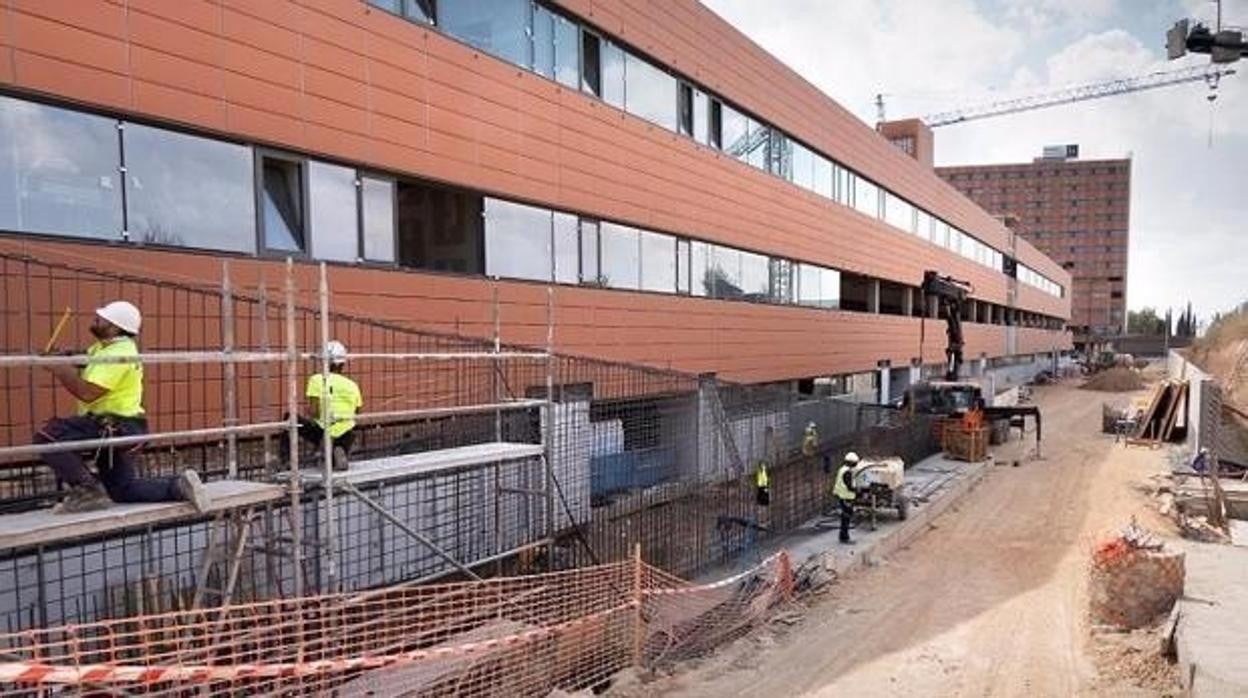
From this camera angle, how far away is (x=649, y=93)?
17031mm

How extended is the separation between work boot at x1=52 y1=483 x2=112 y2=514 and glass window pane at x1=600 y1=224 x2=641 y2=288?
1070 centimetres

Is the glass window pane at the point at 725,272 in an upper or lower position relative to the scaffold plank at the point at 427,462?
upper

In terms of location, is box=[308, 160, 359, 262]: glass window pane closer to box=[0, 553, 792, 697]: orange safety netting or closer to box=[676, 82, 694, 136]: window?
box=[0, 553, 792, 697]: orange safety netting

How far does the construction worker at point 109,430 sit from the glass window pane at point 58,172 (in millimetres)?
2807

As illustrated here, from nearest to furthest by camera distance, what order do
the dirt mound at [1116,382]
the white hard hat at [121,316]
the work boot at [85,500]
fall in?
the work boot at [85,500] < the white hard hat at [121,316] < the dirt mound at [1116,382]

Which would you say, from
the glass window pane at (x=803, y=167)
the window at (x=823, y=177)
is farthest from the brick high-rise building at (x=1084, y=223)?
the glass window pane at (x=803, y=167)

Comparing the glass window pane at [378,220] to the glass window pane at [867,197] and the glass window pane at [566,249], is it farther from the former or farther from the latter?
the glass window pane at [867,197]

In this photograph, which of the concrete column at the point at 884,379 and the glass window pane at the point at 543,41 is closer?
the glass window pane at the point at 543,41

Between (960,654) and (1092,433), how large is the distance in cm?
3053

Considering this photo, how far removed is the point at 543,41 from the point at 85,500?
35.4 feet

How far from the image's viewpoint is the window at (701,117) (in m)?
19.0

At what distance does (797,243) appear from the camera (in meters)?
24.2

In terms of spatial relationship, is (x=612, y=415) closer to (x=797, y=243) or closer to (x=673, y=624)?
(x=673, y=624)

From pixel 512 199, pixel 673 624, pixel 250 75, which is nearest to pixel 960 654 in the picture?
pixel 673 624
